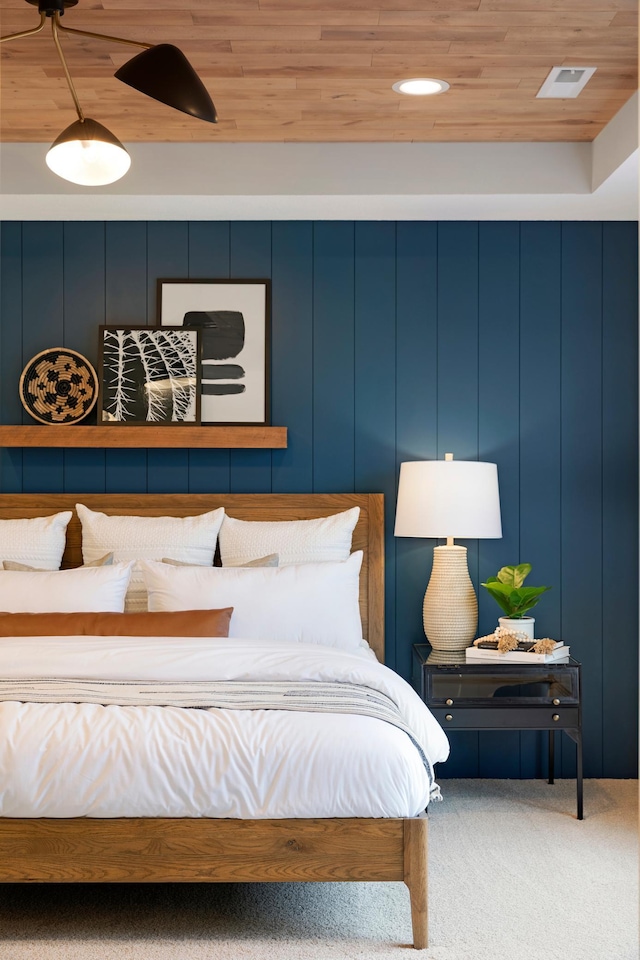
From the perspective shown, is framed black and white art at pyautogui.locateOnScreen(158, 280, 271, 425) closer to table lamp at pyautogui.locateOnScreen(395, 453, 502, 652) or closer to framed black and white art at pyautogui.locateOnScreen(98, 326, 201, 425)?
framed black and white art at pyautogui.locateOnScreen(98, 326, 201, 425)

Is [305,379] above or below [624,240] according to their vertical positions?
below

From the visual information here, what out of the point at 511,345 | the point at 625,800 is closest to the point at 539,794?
the point at 625,800

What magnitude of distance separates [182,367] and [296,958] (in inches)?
101

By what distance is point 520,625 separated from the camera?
3838mm

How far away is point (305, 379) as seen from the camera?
4.23 metres

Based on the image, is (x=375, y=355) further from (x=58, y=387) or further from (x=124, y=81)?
(x=124, y=81)

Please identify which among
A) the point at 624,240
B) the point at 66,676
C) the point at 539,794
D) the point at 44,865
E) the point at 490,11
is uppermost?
the point at 490,11

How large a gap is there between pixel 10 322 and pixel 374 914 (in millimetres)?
3006

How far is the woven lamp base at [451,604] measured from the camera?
153 inches

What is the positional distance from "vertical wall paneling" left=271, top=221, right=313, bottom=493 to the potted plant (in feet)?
3.24

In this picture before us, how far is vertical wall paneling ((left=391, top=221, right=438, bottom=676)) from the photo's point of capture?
4199 millimetres

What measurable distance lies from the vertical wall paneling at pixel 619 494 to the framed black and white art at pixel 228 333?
1.60m

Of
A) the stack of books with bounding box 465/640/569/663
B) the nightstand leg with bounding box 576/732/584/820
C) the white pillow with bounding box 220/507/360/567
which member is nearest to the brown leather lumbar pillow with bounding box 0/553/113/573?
the white pillow with bounding box 220/507/360/567

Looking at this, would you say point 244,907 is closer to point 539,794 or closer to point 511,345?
point 539,794
